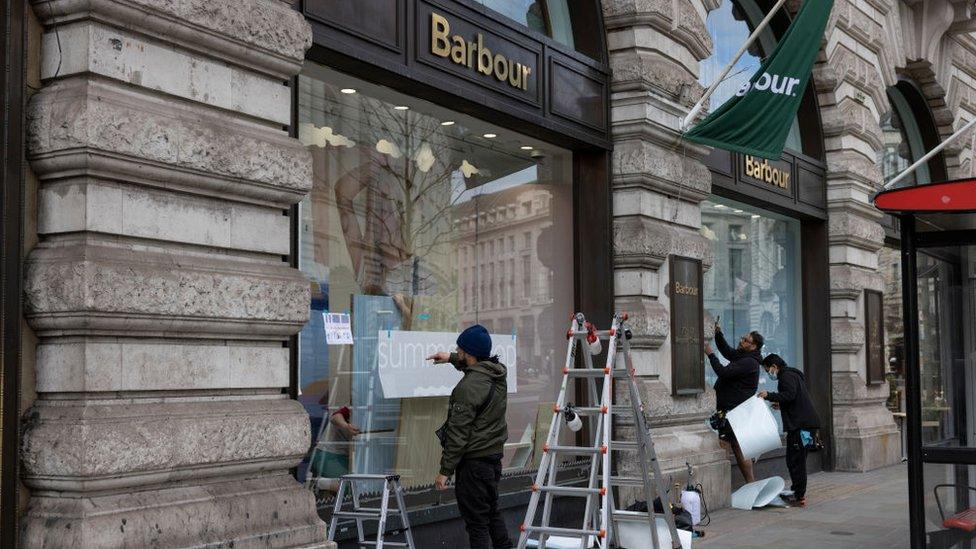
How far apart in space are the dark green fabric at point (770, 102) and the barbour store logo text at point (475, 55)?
92.8 inches

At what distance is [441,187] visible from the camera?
9727 mm

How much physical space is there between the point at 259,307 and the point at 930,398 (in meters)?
5.18

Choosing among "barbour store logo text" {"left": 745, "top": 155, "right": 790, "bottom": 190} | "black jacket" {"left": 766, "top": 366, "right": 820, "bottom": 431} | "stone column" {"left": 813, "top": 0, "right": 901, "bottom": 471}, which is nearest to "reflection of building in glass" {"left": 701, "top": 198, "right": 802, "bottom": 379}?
"barbour store logo text" {"left": 745, "top": 155, "right": 790, "bottom": 190}

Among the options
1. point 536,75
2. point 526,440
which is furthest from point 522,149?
point 526,440

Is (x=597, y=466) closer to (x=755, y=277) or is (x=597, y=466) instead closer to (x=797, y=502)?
(x=797, y=502)

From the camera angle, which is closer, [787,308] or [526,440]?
[526,440]

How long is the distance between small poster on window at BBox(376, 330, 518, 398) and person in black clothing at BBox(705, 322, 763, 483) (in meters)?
4.33

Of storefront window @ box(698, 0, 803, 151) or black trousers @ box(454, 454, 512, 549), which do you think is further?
storefront window @ box(698, 0, 803, 151)

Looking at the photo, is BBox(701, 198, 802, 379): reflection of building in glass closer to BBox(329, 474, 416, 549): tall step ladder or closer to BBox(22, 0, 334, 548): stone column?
BBox(329, 474, 416, 549): tall step ladder

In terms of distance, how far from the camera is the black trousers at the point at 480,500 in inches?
295

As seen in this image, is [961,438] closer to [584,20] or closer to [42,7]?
[584,20]

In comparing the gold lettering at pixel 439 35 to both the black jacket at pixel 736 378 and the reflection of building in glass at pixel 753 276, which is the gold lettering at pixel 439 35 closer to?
the black jacket at pixel 736 378

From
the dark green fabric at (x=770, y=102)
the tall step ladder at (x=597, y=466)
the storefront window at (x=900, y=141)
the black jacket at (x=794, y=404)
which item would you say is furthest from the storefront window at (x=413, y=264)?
the storefront window at (x=900, y=141)

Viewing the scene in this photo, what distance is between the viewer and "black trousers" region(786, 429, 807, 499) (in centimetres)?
1253
